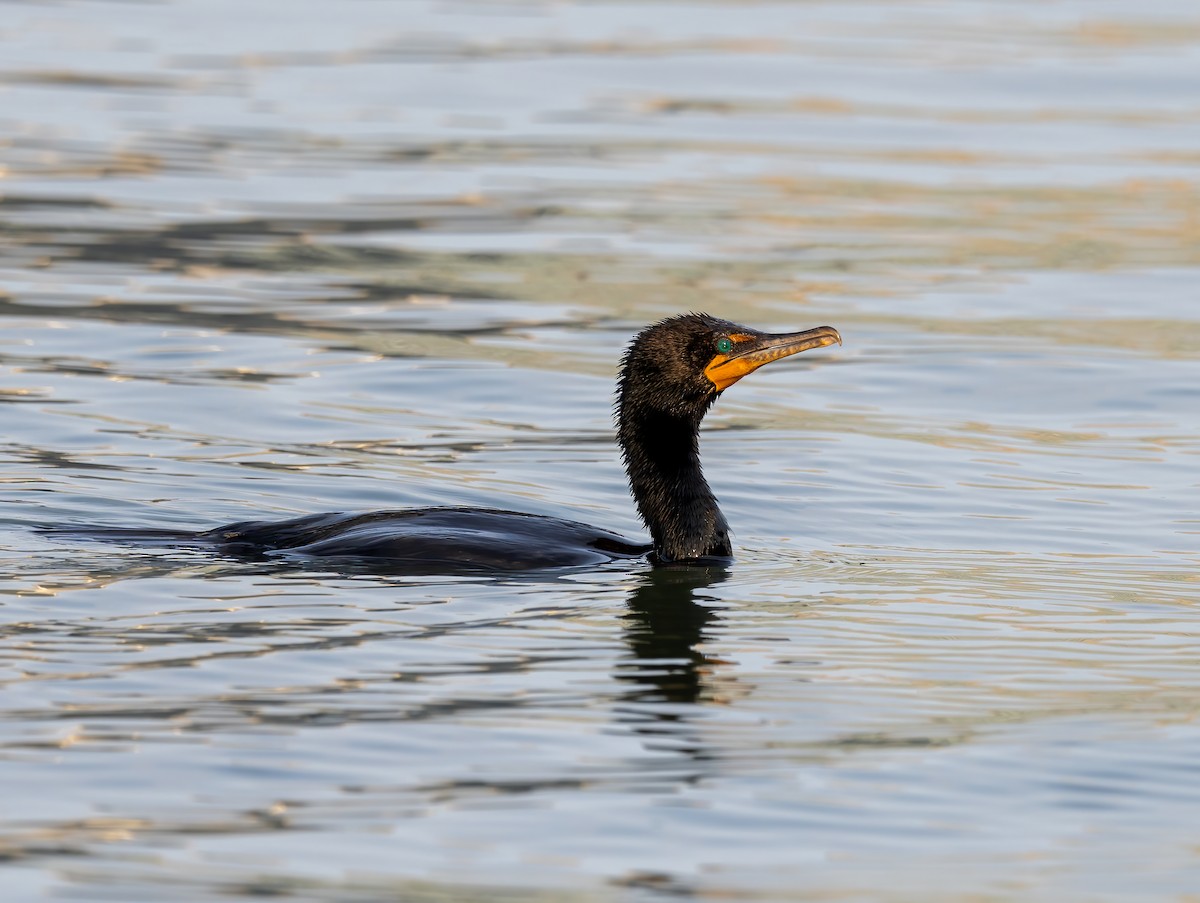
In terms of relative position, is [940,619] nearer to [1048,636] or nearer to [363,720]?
[1048,636]

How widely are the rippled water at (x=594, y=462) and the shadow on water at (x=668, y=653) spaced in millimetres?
34

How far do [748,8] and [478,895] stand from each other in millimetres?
26616

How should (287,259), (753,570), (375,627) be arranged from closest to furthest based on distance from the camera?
(375,627) < (753,570) < (287,259)

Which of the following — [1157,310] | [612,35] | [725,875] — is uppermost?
[612,35]

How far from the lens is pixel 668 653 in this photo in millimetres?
7641

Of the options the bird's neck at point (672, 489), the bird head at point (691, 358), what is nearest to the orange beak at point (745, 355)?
the bird head at point (691, 358)

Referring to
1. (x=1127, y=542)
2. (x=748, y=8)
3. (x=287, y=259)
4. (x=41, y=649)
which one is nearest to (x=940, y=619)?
(x=1127, y=542)

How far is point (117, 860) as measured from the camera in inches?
209

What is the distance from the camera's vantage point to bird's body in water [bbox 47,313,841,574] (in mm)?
8523

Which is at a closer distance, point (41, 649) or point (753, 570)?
point (41, 649)

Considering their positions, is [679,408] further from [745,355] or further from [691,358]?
[745,355]

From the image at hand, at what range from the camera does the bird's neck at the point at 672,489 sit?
9117 mm

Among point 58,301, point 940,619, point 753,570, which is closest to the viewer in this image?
point 940,619

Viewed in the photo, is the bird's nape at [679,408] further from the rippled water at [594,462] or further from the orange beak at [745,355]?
the rippled water at [594,462]
